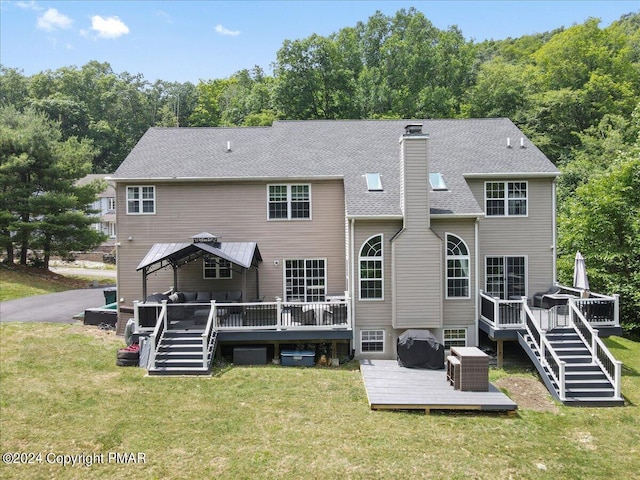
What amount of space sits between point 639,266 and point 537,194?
6699 millimetres

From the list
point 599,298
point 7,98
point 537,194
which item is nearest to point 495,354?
point 599,298

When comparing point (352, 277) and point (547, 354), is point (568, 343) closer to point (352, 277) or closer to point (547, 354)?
point (547, 354)

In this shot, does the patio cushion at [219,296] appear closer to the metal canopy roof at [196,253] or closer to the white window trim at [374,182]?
the metal canopy roof at [196,253]

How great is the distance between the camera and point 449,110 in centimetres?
3747

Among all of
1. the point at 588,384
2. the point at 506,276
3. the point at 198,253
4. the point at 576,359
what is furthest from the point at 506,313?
the point at 198,253

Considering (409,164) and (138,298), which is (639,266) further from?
(138,298)

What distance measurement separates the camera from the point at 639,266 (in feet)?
60.6

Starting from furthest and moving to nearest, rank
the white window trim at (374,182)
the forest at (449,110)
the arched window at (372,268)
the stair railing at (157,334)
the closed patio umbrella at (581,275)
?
the forest at (449,110), the white window trim at (374,182), the arched window at (372,268), the closed patio umbrella at (581,275), the stair railing at (157,334)

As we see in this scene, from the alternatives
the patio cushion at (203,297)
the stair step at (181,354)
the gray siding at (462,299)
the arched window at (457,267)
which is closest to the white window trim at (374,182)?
the gray siding at (462,299)

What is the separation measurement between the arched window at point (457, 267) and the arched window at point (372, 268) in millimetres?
2297

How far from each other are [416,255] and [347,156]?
5.28 meters

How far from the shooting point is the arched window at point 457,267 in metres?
14.5

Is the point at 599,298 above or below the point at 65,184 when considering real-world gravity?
below

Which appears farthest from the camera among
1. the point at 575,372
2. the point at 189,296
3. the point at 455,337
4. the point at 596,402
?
the point at 189,296
